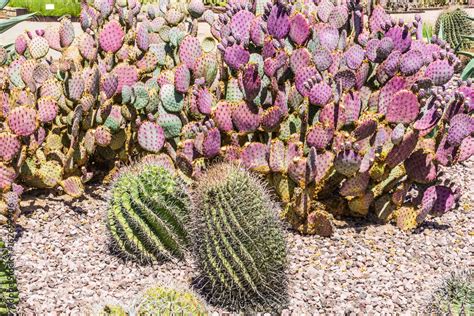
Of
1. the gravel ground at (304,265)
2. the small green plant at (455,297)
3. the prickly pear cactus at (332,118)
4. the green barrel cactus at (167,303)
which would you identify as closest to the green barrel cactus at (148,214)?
the gravel ground at (304,265)

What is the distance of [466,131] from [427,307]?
1.34 metres

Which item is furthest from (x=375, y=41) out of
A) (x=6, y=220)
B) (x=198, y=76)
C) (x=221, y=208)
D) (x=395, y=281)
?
(x=6, y=220)

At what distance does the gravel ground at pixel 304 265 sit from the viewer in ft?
12.1

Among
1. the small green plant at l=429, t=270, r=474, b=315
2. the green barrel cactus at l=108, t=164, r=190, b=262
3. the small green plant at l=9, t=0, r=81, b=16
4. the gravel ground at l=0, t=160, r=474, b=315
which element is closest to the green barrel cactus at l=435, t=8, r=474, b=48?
the gravel ground at l=0, t=160, r=474, b=315

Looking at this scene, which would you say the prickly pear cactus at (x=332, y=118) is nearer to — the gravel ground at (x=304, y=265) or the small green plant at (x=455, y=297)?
the gravel ground at (x=304, y=265)

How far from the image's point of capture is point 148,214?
12.4 feet

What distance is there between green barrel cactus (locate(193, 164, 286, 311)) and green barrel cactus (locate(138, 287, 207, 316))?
1.50 ft

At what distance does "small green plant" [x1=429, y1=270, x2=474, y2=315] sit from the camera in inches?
122

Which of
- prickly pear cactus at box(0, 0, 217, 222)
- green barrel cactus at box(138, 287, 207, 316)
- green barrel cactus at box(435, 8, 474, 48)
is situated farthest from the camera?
green barrel cactus at box(435, 8, 474, 48)

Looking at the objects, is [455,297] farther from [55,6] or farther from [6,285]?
[55,6]

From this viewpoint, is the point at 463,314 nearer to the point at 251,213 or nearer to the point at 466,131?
the point at 251,213

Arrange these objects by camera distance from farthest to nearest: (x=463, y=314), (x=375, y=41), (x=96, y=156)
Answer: (x=96, y=156) < (x=375, y=41) < (x=463, y=314)

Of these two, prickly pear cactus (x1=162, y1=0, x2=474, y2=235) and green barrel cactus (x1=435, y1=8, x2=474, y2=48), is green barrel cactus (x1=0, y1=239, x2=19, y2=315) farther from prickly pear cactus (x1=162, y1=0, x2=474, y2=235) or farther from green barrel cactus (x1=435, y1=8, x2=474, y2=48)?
green barrel cactus (x1=435, y1=8, x2=474, y2=48)

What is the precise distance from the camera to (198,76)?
15.1ft
